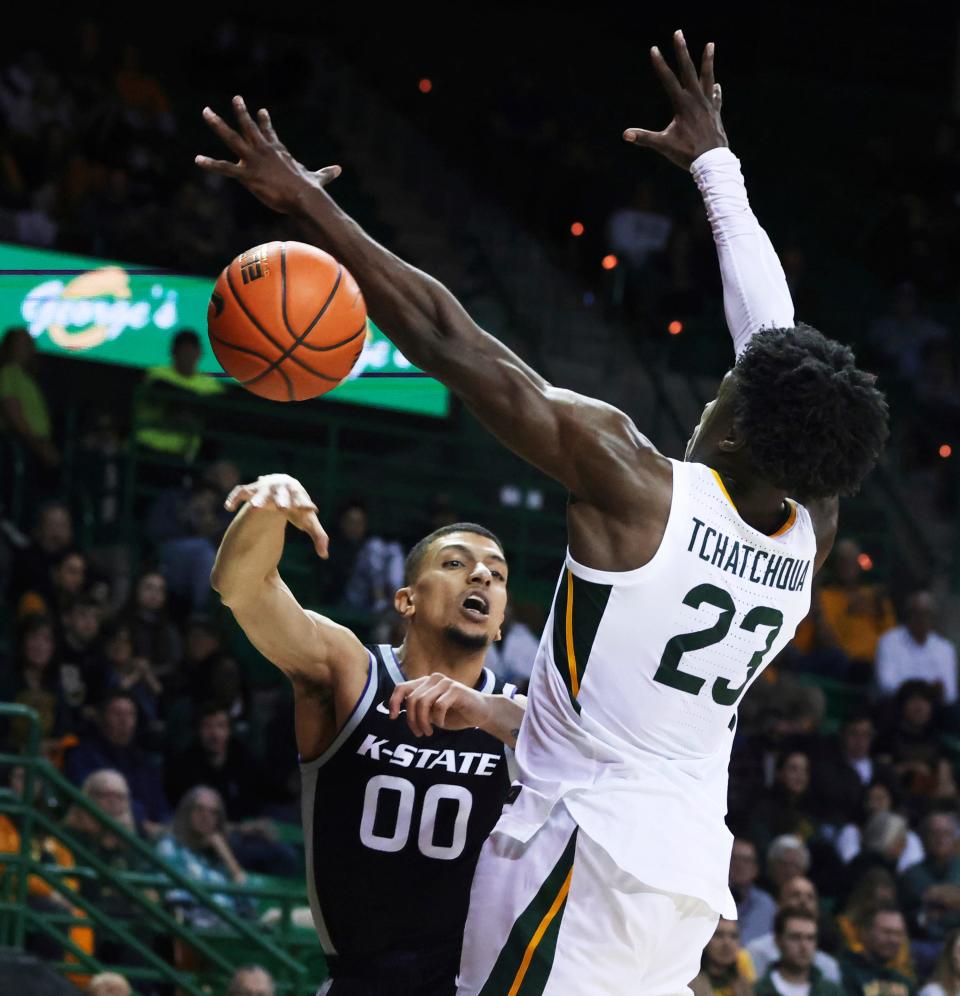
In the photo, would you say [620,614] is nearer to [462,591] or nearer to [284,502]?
[284,502]

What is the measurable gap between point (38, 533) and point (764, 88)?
1083 cm

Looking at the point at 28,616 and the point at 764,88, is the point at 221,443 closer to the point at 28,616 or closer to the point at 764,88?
the point at 28,616

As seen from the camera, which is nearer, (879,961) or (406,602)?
(406,602)

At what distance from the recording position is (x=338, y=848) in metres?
5.01

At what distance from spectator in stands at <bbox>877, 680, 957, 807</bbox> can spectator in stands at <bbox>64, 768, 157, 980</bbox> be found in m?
5.29

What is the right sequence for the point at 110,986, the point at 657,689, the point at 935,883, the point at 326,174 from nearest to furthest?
the point at 657,689 < the point at 326,174 < the point at 110,986 < the point at 935,883

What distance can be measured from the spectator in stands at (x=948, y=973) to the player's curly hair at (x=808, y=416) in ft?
21.2

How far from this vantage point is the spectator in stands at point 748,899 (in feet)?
33.0

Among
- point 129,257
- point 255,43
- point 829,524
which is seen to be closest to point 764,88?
point 255,43

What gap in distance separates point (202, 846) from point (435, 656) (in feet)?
14.4

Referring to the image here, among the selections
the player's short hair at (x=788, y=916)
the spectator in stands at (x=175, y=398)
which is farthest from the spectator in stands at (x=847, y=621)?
the spectator in stands at (x=175, y=398)

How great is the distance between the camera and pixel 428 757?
16.5ft

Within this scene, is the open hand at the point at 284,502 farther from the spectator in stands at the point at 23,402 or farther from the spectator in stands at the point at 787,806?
the spectator in stands at the point at 23,402

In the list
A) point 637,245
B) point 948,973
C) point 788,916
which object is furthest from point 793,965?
point 637,245
